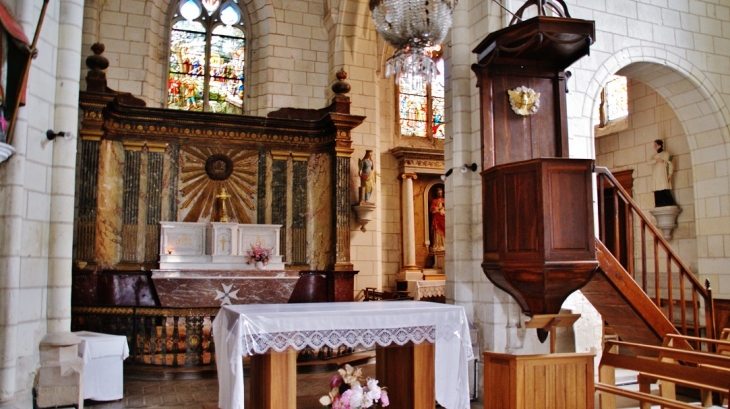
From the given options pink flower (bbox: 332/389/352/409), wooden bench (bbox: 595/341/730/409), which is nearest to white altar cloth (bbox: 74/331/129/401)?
pink flower (bbox: 332/389/352/409)

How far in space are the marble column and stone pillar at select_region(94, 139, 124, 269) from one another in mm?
5472

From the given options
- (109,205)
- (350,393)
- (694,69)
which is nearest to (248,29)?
(109,205)

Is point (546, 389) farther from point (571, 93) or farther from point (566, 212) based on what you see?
point (571, 93)

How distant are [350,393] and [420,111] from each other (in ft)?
32.8

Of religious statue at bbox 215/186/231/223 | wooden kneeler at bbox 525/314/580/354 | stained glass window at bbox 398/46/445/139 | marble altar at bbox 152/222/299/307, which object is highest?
stained glass window at bbox 398/46/445/139

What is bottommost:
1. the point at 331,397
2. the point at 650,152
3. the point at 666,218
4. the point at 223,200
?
the point at 331,397

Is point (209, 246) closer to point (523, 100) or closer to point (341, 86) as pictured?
point (341, 86)

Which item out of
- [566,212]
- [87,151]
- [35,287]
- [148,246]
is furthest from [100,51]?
[566,212]

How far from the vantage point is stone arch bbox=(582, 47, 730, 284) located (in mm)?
7484

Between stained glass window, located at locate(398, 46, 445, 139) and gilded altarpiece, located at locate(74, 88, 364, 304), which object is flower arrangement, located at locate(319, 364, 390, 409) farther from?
stained glass window, located at locate(398, 46, 445, 139)

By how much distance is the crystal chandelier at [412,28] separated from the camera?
16.3 ft

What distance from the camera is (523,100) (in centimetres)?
603

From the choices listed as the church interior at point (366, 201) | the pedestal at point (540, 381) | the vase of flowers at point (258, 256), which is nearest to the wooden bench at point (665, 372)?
the church interior at point (366, 201)

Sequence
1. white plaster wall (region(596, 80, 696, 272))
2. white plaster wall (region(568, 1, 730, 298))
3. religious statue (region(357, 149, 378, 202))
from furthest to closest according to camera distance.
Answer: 1. religious statue (region(357, 149, 378, 202))
2. white plaster wall (region(596, 80, 696, 272))
3. white plaster wall (region(568, 1, 730, 298))
